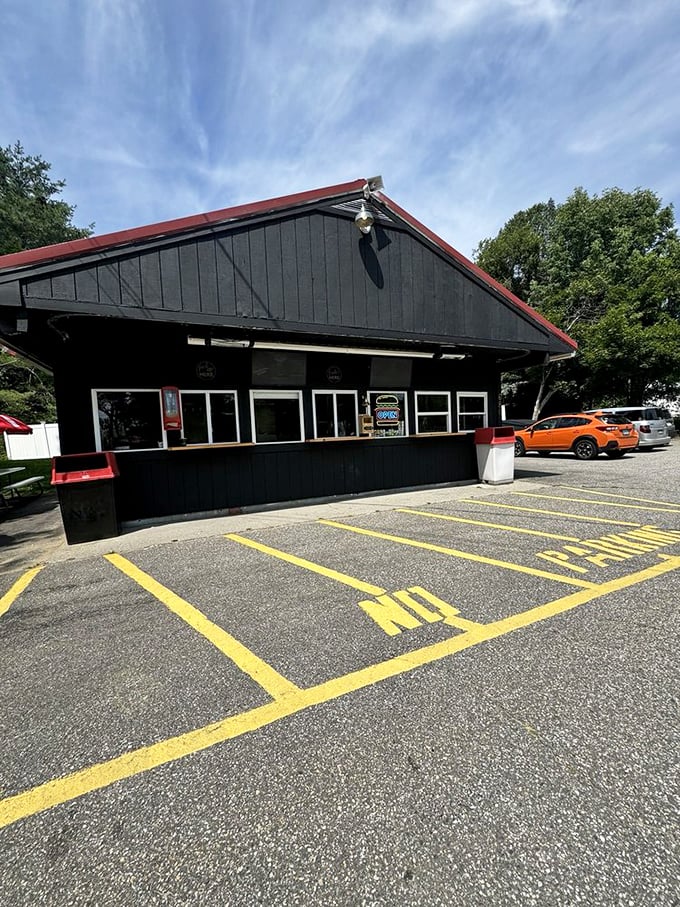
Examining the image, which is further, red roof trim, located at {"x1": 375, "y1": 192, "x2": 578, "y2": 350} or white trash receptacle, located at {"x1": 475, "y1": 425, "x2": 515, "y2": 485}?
white trash receptacle, located at {"x1": 475, "y1": 425, "x2": 515, "y2": 485}

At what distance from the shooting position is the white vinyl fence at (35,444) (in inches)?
826

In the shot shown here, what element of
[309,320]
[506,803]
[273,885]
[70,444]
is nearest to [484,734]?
[506,803]

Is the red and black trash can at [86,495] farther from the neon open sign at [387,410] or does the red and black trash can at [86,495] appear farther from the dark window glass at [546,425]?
the dark window glass at [546,425]

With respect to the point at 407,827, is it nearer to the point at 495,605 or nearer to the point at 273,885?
the point at 273,885

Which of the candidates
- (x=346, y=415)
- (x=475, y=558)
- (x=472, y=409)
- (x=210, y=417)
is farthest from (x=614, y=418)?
(x=210, y=417)

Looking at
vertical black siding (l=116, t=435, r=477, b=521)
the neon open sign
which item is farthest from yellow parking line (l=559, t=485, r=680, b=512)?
the neon open sign

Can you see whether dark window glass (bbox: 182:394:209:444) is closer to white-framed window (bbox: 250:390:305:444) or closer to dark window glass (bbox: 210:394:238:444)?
dark window glass (bbox: 210:394:238:444)

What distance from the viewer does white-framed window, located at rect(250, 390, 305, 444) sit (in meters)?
8.08

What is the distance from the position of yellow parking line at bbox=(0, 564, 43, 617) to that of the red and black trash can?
113 centimetres

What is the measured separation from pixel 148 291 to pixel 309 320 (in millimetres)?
2592

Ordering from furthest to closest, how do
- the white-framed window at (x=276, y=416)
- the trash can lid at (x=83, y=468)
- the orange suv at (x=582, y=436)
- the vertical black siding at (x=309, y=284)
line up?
the orange suv at (x=582, y=436)
the white-framed window at (x=276, y=416)
the vertical black siding at (x=309, y=284)
the trash can lid at (x=83, y=468)

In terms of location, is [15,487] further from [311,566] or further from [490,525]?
[490,525]

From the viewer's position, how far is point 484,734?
202cm

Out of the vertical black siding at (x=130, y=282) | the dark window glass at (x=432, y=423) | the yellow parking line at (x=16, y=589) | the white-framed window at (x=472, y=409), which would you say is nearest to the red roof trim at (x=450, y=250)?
the white-framed window at (x=472, y=409)
